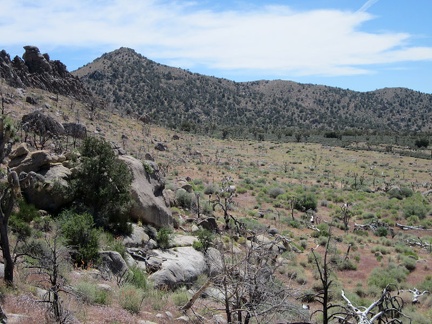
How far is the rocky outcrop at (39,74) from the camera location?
5228 cm

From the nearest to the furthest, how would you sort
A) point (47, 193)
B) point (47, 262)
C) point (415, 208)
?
1. point (47, 262)
2. point (47, 193)
3. point (415, 208)

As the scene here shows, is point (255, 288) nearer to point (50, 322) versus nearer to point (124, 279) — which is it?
point (50, 322)

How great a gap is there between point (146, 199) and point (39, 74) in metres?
48.5

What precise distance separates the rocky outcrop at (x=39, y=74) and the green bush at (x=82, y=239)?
43060 mm

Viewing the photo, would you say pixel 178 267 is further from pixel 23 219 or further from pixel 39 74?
pixel 39 74

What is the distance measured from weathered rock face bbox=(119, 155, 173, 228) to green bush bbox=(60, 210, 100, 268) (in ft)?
12.8

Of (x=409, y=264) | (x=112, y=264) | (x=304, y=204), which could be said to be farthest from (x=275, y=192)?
(x=112, y=264)

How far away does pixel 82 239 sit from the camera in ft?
43.4

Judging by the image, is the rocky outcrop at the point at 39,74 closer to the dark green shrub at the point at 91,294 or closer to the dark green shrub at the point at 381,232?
the dark green shrub at the point at 381,232

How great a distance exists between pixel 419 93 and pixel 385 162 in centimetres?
10669

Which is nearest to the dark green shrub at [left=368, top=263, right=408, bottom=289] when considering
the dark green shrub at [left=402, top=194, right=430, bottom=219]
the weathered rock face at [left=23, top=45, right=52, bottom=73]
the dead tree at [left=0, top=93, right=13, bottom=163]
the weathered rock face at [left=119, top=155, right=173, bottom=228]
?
the weathered rock face at [left=119, top=155, right=173, bottom=228]

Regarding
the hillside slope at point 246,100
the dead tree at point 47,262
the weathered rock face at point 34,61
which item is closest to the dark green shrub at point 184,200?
the dead tree at point 47,262

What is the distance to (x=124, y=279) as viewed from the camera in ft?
40.3

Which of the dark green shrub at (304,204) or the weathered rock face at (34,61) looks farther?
the weathered rock face at (34,61)
